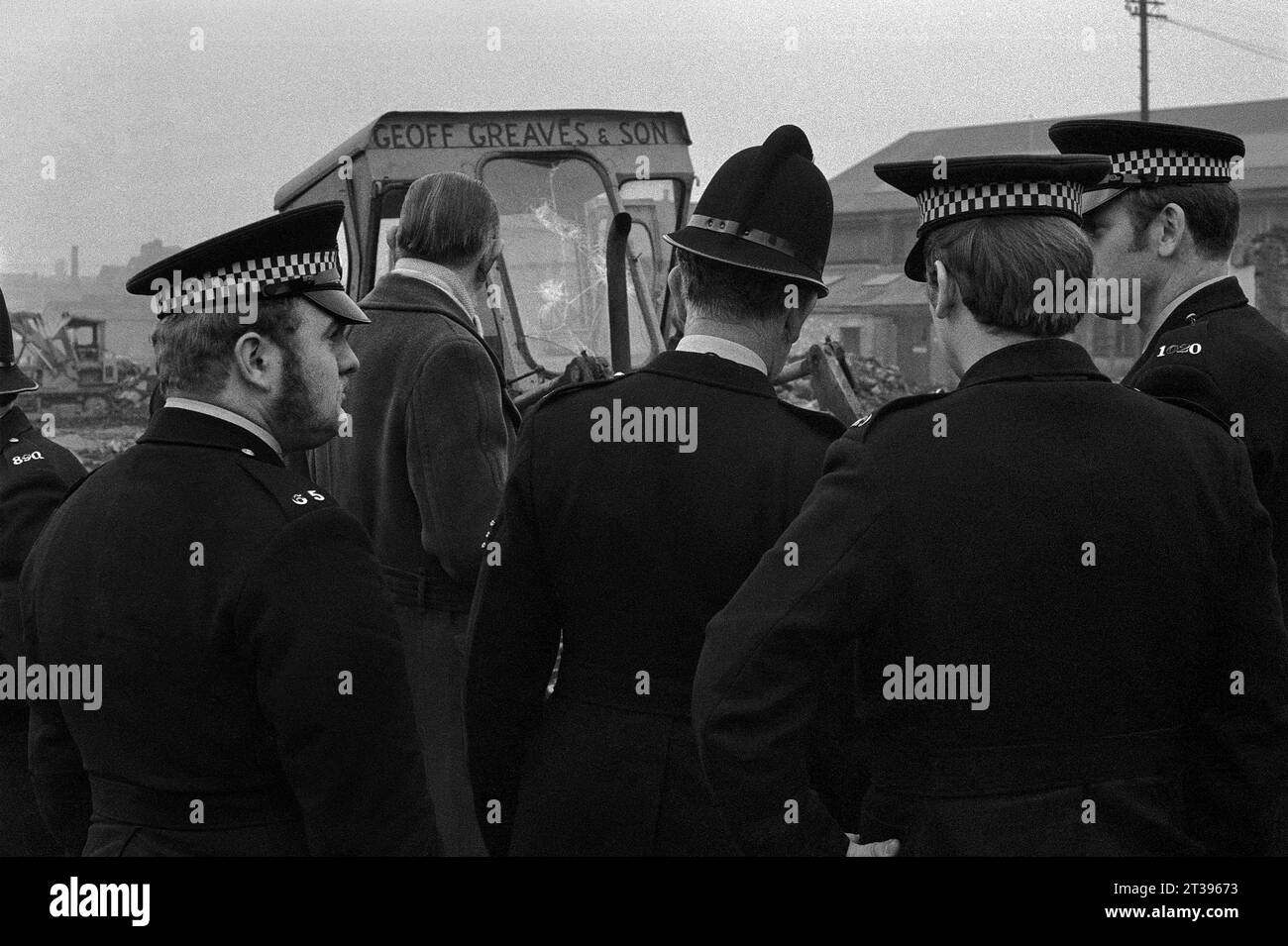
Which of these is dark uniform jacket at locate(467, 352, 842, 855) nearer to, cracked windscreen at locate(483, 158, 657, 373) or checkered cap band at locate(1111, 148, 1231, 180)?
checkered cap band at locate(1111, 148, 1231, 180)

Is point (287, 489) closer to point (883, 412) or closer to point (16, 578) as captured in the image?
point (883, 412)

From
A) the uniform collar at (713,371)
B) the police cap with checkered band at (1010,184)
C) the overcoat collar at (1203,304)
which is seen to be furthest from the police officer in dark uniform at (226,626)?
the overcoat collar at (1203,304)

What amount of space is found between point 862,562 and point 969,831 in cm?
42

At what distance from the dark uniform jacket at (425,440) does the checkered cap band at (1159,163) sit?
5.27 feet

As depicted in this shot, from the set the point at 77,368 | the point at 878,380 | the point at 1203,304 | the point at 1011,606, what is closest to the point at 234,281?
the point at 1011,606

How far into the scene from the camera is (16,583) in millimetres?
3000

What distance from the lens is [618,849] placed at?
8.01ft

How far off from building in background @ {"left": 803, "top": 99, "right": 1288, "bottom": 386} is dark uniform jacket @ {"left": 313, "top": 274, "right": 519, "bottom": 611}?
26619 millimetres

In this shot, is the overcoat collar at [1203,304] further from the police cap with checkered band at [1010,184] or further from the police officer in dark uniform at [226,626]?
the police officer in dark uniform at [226,626]

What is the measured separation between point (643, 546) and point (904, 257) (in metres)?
28.4

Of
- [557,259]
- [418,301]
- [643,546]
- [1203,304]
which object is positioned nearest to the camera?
[643,546]

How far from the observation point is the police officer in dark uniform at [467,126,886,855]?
94.4 inches

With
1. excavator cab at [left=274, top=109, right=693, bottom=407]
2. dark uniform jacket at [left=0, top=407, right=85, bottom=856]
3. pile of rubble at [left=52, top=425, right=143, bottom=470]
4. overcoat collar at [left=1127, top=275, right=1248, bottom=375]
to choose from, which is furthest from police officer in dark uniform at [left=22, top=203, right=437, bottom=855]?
pile of rubble at [left=52, top=425, right=143, bottom=470]

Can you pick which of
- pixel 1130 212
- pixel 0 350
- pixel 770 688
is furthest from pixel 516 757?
pixel 0 350
